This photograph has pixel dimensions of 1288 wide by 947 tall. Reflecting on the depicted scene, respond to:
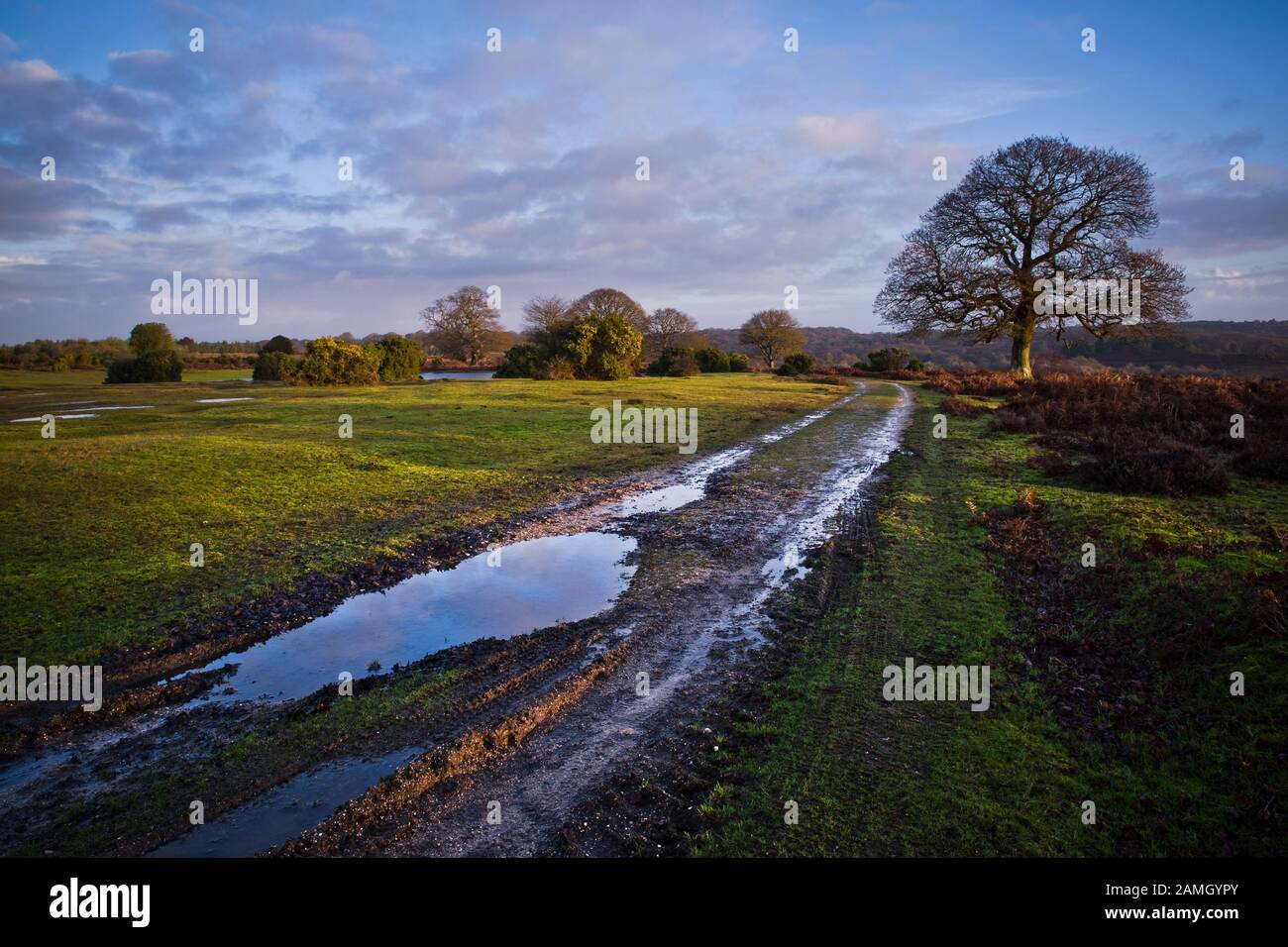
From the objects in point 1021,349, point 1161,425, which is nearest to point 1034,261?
point 1021,349

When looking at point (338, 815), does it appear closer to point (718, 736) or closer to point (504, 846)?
point (504, 846)

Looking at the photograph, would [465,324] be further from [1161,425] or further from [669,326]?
[1161,425]

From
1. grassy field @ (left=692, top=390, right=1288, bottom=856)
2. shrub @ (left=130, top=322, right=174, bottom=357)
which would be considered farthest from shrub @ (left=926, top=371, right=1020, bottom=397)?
shrub @ (left=130, top=322, right=174, bottom=357)

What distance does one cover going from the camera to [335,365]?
41.8 m

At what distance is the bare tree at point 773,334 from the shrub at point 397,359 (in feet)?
147

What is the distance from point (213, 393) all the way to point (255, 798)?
37.6 metres

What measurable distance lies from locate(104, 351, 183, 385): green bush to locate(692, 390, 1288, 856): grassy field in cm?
5299

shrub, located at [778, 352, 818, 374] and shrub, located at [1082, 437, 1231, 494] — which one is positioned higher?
shrub, located at [778, 352, 818, 374]

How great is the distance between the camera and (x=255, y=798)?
4004 millimetres

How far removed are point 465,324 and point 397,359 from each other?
21.4m

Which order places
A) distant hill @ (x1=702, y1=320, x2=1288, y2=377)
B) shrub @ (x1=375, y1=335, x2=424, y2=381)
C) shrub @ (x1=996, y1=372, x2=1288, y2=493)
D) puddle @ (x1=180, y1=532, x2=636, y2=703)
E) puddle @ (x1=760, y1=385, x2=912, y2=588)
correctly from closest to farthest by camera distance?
puddle @ (x1=180, y1=532, x2=636, y2=703), puddle @ (x1=760, y1=385, x2=912, y2=588), shrub @ (x1=996, y1=372, x2=1288, y2=493), distant hill @ (x1=702, y1=320, x2=1288, y2=377), shrub @ (x1=375, y1=335, x2=424, y2=381)

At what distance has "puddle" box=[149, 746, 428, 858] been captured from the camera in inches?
141

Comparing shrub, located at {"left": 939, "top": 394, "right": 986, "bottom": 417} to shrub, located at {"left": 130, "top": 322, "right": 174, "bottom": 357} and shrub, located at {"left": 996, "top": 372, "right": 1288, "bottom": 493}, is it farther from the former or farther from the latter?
shrub, located at {"left": 130, "top": 322, "right": 174, "bottom": 357}
